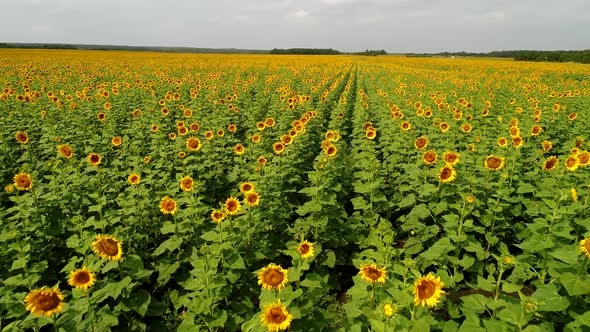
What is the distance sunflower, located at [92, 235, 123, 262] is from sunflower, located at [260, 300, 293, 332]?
175 centimetres

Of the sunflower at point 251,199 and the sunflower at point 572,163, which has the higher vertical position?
the sunflower at point 572,163

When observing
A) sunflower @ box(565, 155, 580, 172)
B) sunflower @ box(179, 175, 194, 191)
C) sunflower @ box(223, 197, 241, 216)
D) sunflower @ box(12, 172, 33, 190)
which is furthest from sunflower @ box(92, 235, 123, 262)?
sunflower @ box(565, 155, 580, 172)

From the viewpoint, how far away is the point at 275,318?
2.49m

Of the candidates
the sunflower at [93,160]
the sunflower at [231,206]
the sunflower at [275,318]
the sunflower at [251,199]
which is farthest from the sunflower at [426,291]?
the sunflower at [93,160]

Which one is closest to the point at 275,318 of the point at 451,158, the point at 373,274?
the point at 373,274

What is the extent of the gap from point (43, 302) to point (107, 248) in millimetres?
736

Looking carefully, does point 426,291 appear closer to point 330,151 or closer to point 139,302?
point 139,302

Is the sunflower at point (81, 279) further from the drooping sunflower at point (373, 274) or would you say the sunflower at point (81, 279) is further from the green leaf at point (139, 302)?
the drooping sunflower at point (373, 274)

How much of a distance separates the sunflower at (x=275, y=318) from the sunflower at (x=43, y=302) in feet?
5.44

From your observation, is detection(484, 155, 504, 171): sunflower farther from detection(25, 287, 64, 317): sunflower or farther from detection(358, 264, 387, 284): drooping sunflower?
detection(25, 287, 64, 317): sunflower

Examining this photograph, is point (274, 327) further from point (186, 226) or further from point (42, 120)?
point (42, 120)

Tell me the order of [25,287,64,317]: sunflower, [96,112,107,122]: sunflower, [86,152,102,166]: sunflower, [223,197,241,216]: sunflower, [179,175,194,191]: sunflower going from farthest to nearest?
[96,112,107,122]: sunflower < [86,152,102,166]: sunflower < [179,175,194,191]: sunflower < [223,197,241,216]: sunflower < [25,287,64,317]: sunflower

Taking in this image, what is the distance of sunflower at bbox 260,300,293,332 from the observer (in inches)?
96.7

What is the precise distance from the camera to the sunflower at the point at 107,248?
11.0ft
